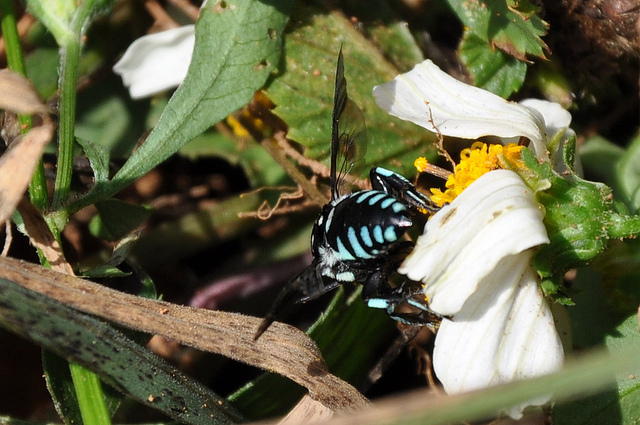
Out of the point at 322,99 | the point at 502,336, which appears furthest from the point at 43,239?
the point at 502,336

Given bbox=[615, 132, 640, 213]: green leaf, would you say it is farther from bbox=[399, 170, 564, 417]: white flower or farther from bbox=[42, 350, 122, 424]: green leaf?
bbox=[42, 350, 122, 424]: green leaf

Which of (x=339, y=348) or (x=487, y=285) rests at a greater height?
(x=487, y=285)

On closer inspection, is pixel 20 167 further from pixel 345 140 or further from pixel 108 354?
pixel 345 140

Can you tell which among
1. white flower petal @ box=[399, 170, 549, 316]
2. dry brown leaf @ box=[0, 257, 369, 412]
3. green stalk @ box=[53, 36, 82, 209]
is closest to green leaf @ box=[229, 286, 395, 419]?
dry brown leaf @ box=[0, 257, 369, 412]

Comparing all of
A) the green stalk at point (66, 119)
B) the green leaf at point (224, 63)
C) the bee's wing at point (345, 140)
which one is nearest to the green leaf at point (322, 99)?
the green leaf at point (224, 63)

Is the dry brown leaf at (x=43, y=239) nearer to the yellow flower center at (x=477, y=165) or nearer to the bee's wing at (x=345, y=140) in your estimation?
the bee's wing at (x=345, y=140)

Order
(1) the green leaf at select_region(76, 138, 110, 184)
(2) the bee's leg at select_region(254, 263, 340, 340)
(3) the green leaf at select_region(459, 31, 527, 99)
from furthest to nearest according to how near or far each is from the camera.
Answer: (3) the green leaf at select_region(459, 31, 527, 99), (1) the green leaf at select_region(76, 138, 110, 184), (2) the bee's leg at select_region(254, 263, 340, 340)
